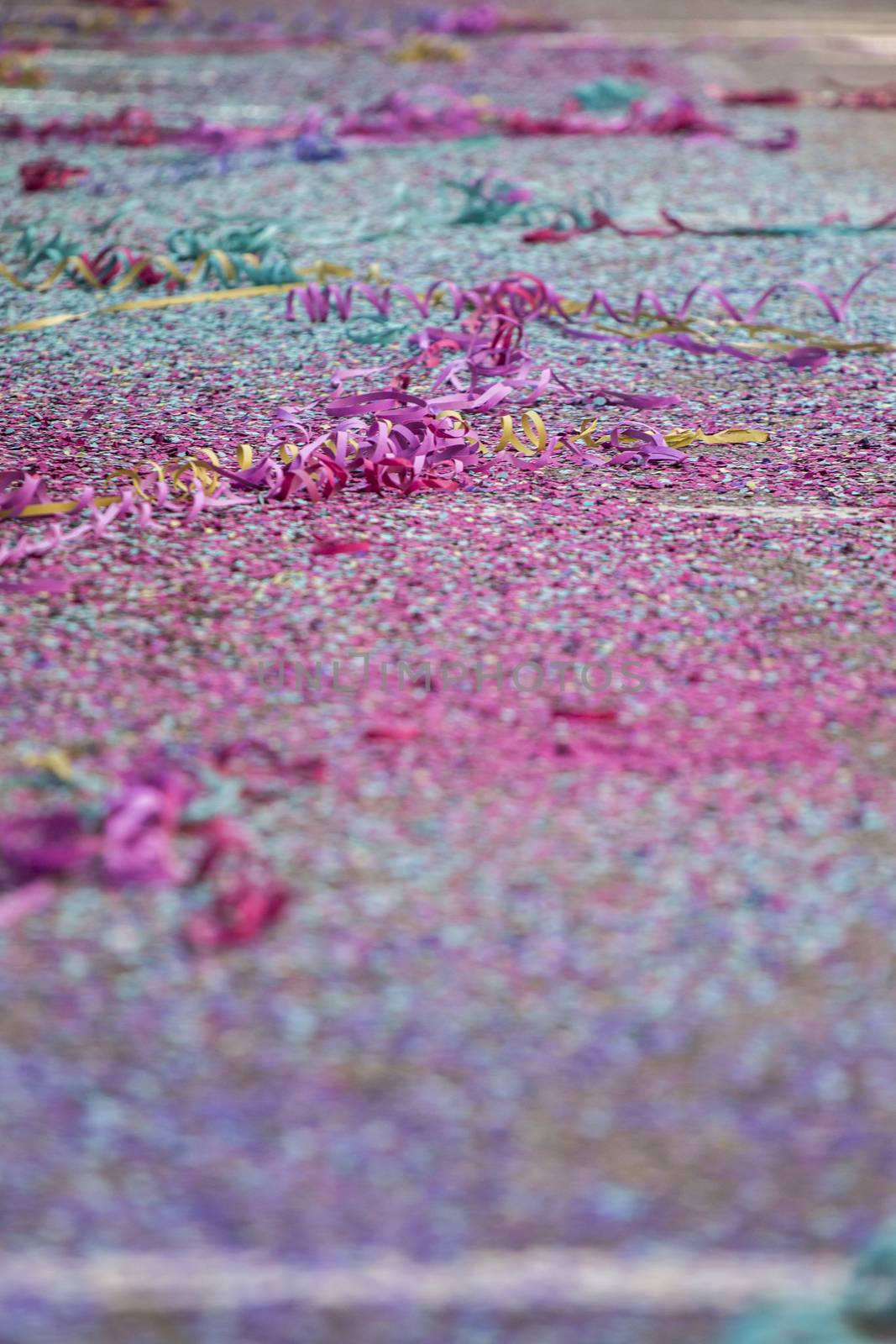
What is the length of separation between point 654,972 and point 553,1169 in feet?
1.13

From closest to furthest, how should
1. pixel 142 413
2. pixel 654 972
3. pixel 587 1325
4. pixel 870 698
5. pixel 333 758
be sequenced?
pixel 587 1325
pixel 654 972
pixel 333 758
pixel 870 698
pixel 142 413

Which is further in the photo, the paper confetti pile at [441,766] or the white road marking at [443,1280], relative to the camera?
the paper confetti pile at [441,766]

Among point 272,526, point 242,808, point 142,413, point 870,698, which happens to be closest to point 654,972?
point 242,808

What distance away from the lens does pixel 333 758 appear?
92.9 inches

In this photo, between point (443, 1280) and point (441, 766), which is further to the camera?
point (441, 766)

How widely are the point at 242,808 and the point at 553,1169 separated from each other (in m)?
0.76

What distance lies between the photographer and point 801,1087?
1727 mm

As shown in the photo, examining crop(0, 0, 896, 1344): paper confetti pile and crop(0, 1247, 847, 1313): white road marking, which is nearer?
crop(0, 1247, 847, 1313): white road marking

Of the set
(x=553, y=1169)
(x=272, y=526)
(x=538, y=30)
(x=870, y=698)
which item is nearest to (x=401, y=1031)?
(x=553, y=1169)

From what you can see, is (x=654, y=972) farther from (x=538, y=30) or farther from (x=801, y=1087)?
(x=538, y=30)

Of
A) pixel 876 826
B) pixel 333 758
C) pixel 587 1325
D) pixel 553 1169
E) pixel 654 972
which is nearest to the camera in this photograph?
pixel 587 1325

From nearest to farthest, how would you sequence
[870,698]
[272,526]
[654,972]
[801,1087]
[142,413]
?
[801,1087]
[654,972]
[870,698]
[272,526]
[142,413]

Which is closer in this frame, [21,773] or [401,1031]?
[401,1031]

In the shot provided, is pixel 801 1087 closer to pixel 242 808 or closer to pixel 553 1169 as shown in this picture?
pixel 553 1169
